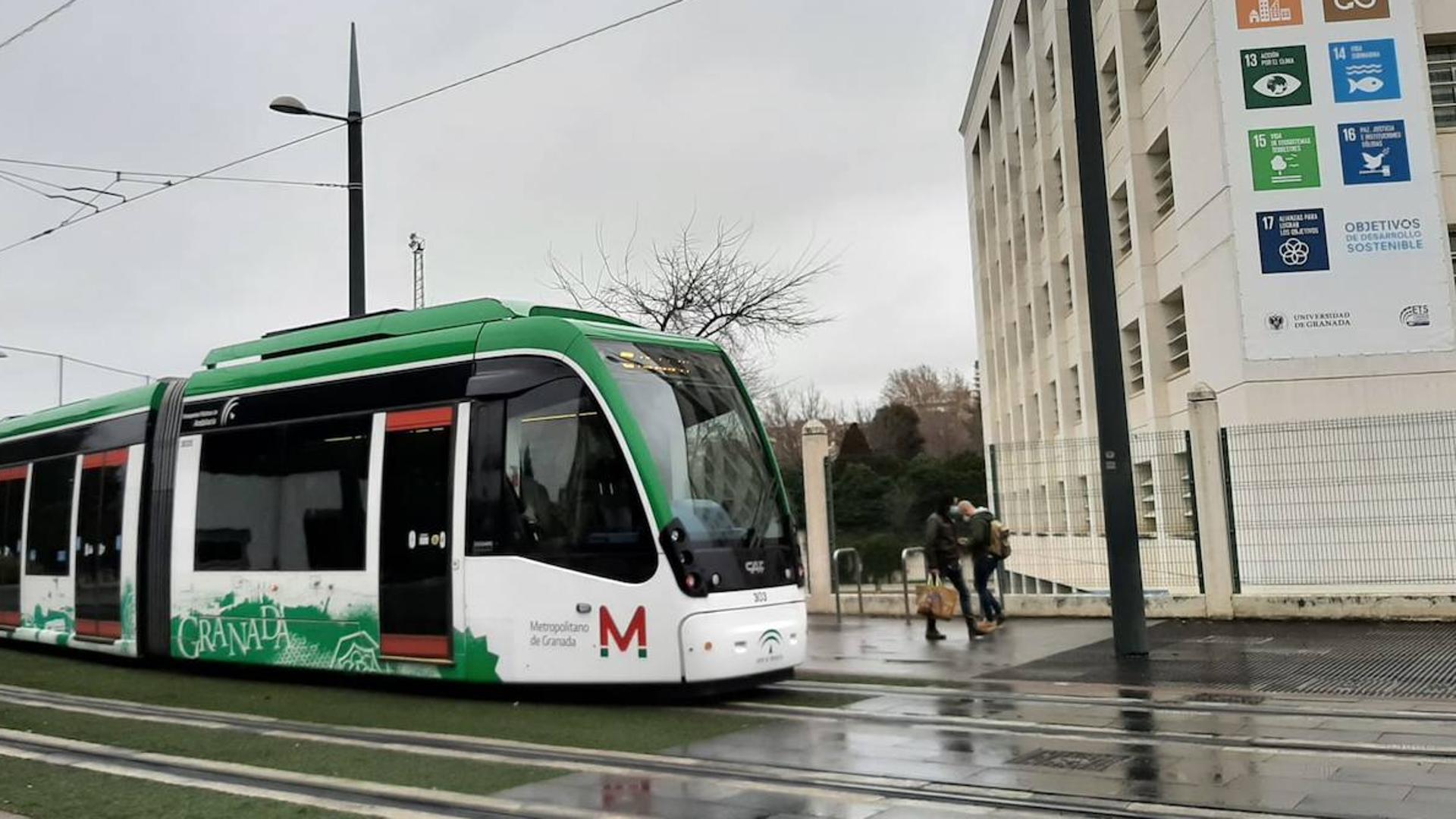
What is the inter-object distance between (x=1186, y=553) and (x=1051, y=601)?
191 centimetres

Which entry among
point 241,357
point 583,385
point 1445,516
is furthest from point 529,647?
point 1445,516

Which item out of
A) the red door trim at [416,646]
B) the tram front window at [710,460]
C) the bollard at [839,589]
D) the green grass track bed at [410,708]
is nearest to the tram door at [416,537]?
the red door trim at [416,646]

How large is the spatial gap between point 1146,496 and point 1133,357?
789 cm

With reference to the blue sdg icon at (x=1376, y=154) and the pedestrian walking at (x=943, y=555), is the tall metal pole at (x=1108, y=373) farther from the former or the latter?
the blue sdg icon at (x=1376, y=154)

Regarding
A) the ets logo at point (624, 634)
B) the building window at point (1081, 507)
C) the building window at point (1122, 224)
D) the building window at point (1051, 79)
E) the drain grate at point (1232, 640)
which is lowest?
the drain grate at point (1232, 640)

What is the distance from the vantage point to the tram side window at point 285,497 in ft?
37.7

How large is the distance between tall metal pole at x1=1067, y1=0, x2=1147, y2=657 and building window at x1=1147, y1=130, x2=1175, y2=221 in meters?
11.3

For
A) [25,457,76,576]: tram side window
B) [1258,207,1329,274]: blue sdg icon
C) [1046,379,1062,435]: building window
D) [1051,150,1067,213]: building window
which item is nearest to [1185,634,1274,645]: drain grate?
[1258,207,1329,274]: blue sdg icon

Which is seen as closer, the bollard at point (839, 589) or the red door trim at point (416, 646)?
the red door trim at point (416, 646)

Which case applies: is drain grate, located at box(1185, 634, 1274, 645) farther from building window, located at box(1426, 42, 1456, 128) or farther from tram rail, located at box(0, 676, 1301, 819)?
building window, located at box(1426, 42, 1456, 128)

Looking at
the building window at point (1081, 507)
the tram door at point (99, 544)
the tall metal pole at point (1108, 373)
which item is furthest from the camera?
the building window at point (1081, 507)

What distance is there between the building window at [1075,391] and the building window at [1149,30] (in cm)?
1149

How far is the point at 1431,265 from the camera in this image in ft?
59.3

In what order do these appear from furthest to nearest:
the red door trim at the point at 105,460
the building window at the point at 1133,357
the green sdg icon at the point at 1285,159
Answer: the building window at the point at 1133,357 → the green sdg icon at the point at 1285,159 → the red door trim at the point at 105,460
